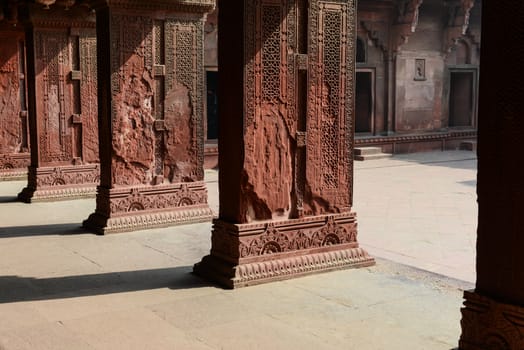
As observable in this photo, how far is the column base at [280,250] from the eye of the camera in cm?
476

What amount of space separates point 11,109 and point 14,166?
1.06m

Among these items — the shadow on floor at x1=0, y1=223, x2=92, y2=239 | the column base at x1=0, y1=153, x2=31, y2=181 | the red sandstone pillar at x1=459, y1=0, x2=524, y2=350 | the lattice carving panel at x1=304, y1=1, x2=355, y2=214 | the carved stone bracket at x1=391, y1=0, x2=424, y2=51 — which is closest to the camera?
the red sandstone pillar at x1=459, y1=0, x2=524, y2=350

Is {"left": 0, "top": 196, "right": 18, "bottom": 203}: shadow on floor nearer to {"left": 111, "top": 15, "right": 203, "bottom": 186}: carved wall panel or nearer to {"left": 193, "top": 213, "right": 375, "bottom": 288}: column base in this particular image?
{"left": 111, "top": 15, "right": 203, "bottom": 186}: carved wall panel

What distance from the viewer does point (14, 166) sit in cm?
1164

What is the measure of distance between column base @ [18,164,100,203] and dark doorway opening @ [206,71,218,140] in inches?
202

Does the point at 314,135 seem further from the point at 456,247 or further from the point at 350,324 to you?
the point at 456,247

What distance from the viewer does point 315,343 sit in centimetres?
353

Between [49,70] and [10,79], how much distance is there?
2.83m

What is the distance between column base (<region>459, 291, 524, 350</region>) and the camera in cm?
272

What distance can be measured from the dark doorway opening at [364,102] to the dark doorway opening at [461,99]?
3.35 meters

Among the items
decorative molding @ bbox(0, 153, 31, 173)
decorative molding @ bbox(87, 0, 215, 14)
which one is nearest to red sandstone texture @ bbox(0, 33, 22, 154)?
decorative molding @ bbox(0, 153, 31, 173)

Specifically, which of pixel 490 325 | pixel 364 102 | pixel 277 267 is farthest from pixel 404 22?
pixel 490 325

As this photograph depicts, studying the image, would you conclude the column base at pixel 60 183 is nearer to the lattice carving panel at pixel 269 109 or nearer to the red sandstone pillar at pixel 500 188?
the lattice carving panel at pixel 269 109

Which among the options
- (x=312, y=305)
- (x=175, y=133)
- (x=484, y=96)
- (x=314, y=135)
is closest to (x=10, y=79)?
(x=175, y=133)
